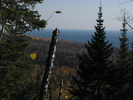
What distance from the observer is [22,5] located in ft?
17.9

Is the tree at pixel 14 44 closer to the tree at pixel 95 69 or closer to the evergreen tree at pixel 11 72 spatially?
the evergreen tree at pixel 11 72

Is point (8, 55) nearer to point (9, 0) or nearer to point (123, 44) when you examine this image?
point (9, 0)

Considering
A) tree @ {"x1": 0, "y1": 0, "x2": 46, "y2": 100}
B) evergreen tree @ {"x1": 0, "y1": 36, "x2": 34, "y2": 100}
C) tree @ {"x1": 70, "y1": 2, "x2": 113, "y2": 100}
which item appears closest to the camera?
tree @ {"x1": 0, "y1": 0, "x2": 46, "y2": 100}

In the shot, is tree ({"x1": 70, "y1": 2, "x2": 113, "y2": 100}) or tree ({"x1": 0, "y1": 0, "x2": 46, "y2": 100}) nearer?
tree ({"x1": 0, "y1": 0, "x2": 46, "y2": 100})

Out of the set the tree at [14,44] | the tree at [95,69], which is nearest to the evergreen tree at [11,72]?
the tree at [14,44]

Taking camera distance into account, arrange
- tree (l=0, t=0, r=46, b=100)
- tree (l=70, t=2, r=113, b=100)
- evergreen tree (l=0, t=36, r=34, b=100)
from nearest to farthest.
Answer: tree (l=0, t=0, r=46, b=100) < evergreen tree (l=0, t=36, r=34, b=100) < tree (l=70, t=2, r=113, b=100)

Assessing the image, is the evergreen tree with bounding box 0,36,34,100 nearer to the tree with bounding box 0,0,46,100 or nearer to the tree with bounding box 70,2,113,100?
the tree with bounding box 0,0,46,100

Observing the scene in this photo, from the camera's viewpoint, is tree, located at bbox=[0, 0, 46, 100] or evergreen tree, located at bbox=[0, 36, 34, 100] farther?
evergreen tree, located at bbox=[0, 36, 34, 100]

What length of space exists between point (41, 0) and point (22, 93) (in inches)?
353

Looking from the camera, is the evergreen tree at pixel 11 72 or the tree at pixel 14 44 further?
the evergreen tree at pixel 11 72

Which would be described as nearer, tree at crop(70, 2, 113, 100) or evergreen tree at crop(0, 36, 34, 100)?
evergreen tree at crop(0, 36, 34, 100)

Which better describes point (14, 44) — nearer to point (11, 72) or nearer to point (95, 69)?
point (11, 72)

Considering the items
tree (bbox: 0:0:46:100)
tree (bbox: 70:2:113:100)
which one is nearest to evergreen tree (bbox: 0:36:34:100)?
tree (bbox: 0:0:46:100)

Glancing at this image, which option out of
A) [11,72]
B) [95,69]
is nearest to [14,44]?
[11,72]
